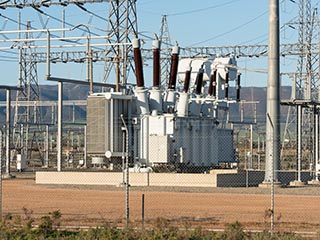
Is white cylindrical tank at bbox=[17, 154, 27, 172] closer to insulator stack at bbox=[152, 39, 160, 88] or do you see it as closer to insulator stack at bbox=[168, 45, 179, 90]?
insulator stack at bbox=[168, 45, 179, 90]

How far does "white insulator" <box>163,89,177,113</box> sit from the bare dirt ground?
29.2 feet

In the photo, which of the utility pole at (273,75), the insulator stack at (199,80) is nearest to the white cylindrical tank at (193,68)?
the insulator stack at (199,80)

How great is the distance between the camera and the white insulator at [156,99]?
41906 mm

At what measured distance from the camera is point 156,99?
138 feet

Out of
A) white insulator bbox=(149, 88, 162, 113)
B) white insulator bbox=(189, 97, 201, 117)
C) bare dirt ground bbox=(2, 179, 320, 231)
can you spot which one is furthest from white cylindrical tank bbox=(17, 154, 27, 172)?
bare dirt ground bbox=(2, 179, 320, 231)

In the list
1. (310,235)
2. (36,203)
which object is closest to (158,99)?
(36,203)

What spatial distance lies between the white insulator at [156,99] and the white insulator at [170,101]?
611mm

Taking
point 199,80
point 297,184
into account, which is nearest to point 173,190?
point 297,184

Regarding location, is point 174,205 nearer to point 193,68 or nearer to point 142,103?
Answer: point 142,103

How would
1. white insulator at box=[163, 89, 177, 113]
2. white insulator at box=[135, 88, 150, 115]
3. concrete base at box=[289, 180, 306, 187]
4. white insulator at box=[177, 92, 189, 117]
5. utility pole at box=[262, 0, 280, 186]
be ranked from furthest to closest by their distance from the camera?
1. white insulator at box=[163, 89, 177, 113]
2. white insulator at box=[177, 92, 189, 117]
3. white insulator at box=[135, 88, 150, 115]
4. concrete base at box=[289, 180, 306, 187]
5. utility pole at box=[262, 0, 280, 186]

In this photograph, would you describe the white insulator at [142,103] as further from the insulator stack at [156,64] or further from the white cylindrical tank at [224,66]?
the white cylindrical tank at [224,66]

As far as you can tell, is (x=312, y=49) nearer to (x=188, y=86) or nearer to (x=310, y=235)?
(x=188, y=86)

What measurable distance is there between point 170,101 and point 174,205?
60.3ft

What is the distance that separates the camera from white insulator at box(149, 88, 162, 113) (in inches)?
1650
